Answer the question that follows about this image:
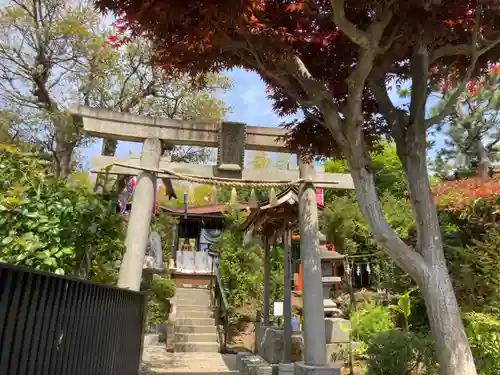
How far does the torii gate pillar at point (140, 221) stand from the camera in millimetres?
6684

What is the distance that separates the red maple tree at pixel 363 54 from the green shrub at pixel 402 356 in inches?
103

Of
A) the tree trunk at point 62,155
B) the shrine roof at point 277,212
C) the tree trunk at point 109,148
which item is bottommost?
the shrine roof at point 277,212

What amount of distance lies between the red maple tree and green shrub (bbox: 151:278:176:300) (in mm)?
10831

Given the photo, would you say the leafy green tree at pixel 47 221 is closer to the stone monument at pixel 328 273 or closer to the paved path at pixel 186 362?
the paved path at pixel 186 362

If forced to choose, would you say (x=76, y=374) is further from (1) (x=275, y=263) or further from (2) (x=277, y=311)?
(1) (x=275, y=263)

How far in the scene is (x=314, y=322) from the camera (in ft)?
22.1

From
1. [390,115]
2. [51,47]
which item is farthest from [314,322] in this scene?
[51,47]

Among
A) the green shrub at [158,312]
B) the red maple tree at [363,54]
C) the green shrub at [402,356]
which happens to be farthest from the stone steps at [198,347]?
the red maple tree at [363,54]

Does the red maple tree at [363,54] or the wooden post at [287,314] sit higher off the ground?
the red maple tree at [363,54]

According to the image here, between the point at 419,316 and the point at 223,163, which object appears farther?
the point at 419,316

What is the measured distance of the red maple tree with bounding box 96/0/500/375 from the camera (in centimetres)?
346

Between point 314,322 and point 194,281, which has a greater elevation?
point 194,281

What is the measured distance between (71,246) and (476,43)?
4.79 metres

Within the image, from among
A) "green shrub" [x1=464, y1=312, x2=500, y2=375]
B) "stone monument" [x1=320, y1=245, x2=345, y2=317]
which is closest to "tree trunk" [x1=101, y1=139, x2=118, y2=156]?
"stone monument" [x1=320, y1=245, x2=345, y2=317]
